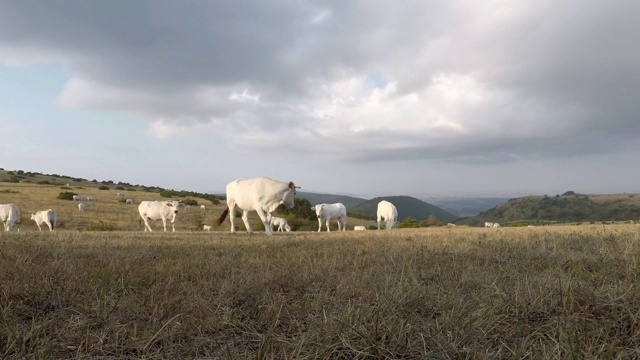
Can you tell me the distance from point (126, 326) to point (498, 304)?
3.25m

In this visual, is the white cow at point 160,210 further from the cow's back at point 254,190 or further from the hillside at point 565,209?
the hillside at point 565,209

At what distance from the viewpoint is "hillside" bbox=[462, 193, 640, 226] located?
372ft

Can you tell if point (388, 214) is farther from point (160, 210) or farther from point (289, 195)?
point (160, 210)

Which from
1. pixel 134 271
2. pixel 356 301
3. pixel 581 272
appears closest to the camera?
pixel 356 301

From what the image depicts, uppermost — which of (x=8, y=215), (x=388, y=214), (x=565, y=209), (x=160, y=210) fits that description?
(x=160, y=210)

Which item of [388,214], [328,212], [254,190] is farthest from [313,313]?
[388,214]

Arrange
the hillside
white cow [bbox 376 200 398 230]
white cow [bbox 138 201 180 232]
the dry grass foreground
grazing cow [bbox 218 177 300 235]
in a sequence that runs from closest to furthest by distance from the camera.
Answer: the dry grass foreground → grazing cow [bbox 218 177 300 235] → white cow [bbox 138 201 180 232] → white cow [bbox 376 200 398 230] → the hillside

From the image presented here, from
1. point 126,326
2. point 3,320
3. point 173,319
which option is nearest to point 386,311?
point 173,319

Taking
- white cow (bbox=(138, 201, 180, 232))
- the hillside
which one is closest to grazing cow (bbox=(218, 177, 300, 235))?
white cow (bbox=(138, 201, 180, 232))

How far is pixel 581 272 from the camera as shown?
488 cm

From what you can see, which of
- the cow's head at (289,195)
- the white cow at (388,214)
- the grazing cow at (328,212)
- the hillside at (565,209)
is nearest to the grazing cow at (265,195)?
the cow's head at (289,195)

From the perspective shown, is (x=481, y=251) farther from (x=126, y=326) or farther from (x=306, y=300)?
(x=126, y=326)

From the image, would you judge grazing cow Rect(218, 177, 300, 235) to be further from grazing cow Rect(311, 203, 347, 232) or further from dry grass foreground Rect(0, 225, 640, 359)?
grazing cow Rect(311, 203, 347, 232)

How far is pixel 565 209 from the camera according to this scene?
12538 cm
